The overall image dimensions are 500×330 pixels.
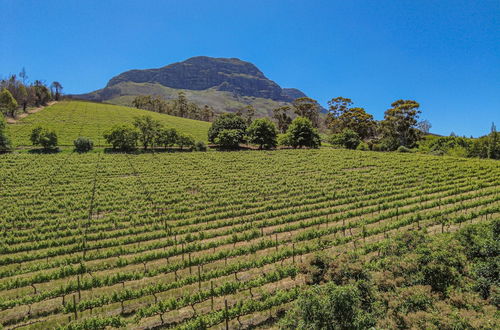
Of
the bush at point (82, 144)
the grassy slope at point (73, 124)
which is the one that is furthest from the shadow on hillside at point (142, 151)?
the grassy slope at point (73, 124)

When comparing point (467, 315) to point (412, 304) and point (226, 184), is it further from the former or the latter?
point (226, 184)

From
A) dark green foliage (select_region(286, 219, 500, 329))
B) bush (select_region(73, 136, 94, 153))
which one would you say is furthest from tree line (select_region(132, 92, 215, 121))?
dark green foliage (select_region(286, 219, 500, 329))

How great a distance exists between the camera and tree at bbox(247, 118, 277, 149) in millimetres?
64438

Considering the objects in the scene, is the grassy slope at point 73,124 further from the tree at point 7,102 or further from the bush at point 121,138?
the bush at point 121,138

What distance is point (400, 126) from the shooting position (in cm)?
6975

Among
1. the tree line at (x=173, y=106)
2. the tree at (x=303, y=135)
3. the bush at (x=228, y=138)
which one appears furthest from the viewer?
the tree line at (x=173, y=106)

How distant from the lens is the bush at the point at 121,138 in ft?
179

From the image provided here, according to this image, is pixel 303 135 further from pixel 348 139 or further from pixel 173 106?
pixel 173 106

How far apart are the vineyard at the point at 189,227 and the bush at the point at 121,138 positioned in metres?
10.3

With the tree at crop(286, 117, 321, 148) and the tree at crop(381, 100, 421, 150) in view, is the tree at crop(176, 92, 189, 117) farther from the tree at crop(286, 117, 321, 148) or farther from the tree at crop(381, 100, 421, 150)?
the tree at crop(381, 100, 421, 150)

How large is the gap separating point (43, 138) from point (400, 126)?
8722 centimetres

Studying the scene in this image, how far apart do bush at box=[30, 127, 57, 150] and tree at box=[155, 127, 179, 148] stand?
66.5 feet

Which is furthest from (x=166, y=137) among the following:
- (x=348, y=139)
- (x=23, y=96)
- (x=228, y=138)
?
(x=23, y=96)

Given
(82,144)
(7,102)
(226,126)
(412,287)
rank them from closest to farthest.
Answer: (412,287) → (82,144) → (226,126) → (7,102)
